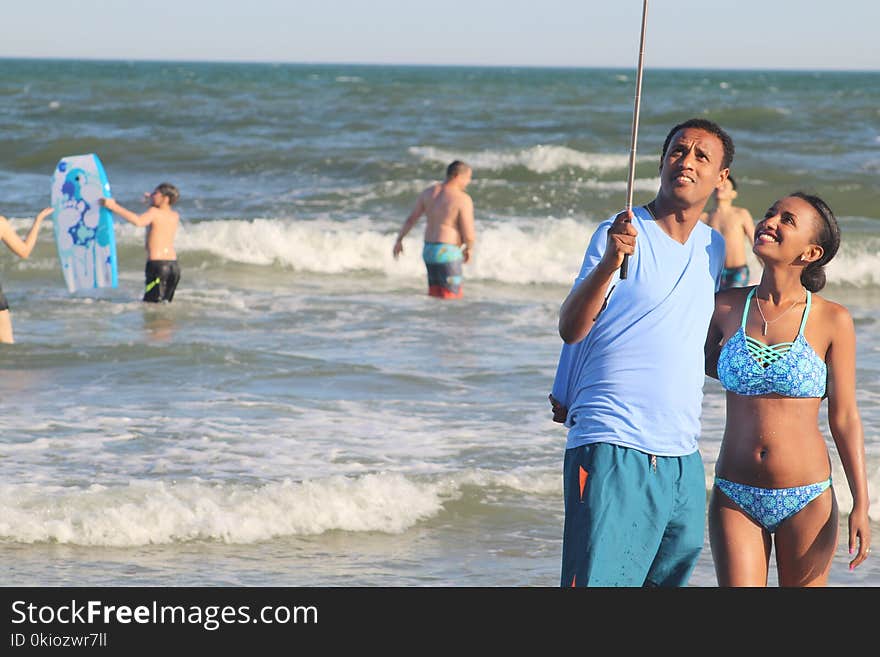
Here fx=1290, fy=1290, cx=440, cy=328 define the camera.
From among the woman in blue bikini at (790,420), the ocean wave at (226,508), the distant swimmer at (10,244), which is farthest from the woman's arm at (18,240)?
the woman in blue bikini at (790,420)

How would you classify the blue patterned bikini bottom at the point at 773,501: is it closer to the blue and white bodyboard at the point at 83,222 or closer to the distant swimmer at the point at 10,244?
the distant swimmer at the point at 10,244

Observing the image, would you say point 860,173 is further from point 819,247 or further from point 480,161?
point 819,247

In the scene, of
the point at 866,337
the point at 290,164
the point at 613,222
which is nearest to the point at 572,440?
the point at 613,222

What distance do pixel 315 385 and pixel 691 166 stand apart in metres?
5.63

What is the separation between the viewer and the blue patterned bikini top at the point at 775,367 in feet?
11.3

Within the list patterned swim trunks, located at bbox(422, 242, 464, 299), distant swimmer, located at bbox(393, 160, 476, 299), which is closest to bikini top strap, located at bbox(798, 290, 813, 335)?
distant swimmer, located at bbox(393, 160, 476, 299)

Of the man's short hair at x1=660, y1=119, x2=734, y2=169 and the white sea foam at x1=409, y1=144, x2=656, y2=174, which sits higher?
the man's short hair at x1=660, y1=119, x2=734, y2=169

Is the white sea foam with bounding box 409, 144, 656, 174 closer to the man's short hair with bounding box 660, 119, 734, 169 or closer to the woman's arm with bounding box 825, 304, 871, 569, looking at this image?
the woman's arm with bounding box 825, 304, 871, 569

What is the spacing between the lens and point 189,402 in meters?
8.06

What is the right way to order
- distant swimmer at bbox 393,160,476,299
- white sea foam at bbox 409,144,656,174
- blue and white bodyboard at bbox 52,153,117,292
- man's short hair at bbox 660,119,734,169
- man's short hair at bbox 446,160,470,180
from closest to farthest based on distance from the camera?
1. man's short hair at bbox 660,119,734,169
2. distant swimmer at bbox 393,160,476,299
3. blue and white bodyboard at bbox 52,153,117,292
4. man's short hair at bbox 446,160,470,180
5. white sea foam at bbox 409,144,656,174

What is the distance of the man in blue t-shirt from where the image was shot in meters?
3.08

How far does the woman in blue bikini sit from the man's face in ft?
1.13
